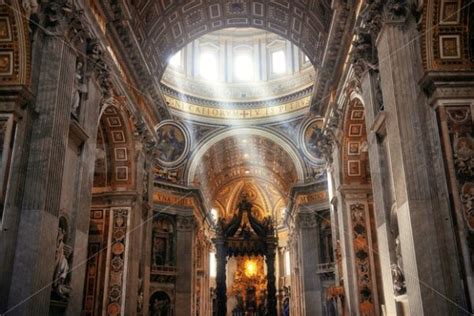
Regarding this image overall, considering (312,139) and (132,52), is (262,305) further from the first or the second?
(132,52)

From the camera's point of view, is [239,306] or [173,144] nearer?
[173,144]

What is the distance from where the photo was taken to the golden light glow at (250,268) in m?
39.8

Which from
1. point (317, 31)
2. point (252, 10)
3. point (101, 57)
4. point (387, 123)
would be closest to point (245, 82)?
point (252, 10)

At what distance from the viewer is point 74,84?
33.2 ft

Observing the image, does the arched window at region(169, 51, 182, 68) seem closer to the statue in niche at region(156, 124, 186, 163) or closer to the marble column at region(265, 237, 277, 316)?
the statue in niche at region(156, 124, 186, 163)

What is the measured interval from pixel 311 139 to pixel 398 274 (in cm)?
1958

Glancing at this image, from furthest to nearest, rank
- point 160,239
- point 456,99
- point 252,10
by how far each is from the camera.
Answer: point 160,239 < point 252,10 < point 456,99

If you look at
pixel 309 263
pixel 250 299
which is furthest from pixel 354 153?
pixel 250 299

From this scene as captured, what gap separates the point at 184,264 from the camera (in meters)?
26.0

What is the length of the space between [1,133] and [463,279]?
7277 mm

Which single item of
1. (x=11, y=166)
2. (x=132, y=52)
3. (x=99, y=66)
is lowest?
(x=11, y=166)

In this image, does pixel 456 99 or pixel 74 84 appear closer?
pixel 456 99

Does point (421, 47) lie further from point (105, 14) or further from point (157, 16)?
point (157, 16)

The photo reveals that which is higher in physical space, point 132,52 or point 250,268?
point 132,52
